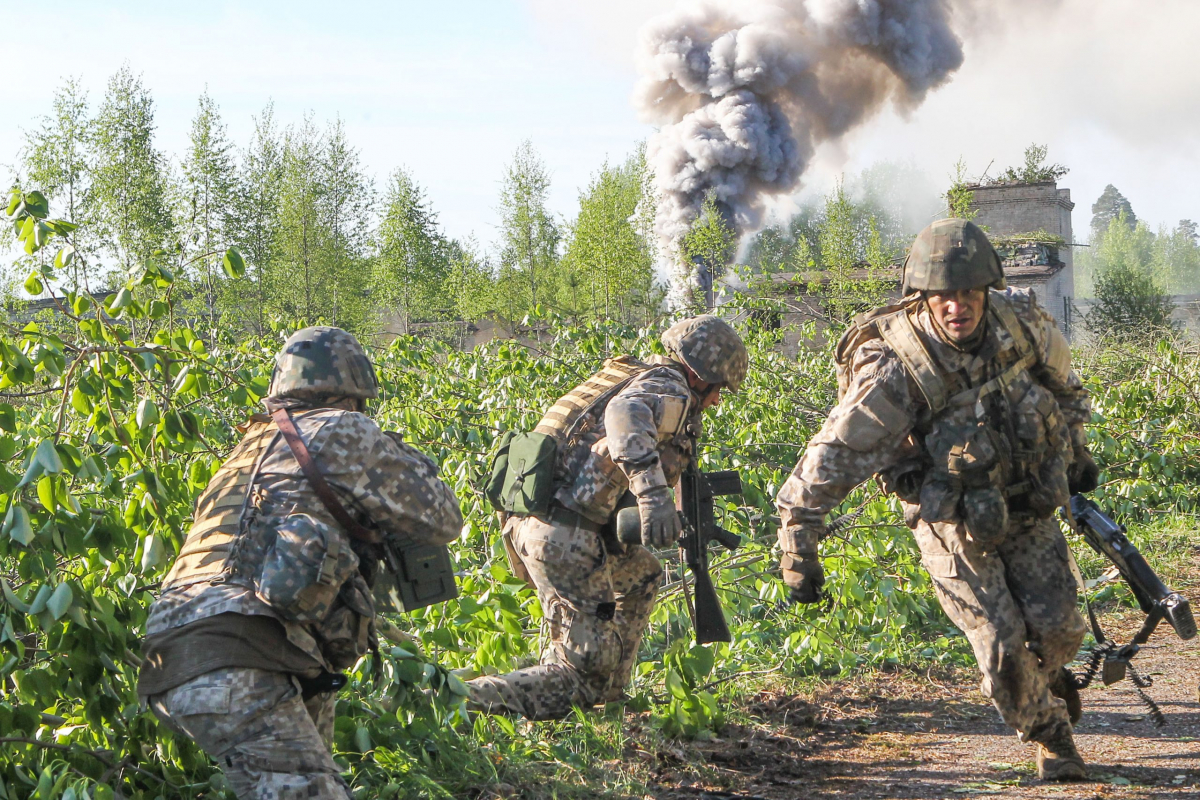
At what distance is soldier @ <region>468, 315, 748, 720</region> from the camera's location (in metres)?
4.25

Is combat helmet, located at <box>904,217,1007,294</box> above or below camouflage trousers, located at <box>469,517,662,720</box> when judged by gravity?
above

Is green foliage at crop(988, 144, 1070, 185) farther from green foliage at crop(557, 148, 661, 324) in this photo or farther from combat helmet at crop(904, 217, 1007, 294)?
combat helmet at crop(904, 217, 1007, 294)

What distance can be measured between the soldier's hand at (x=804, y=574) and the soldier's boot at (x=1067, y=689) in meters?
0.95

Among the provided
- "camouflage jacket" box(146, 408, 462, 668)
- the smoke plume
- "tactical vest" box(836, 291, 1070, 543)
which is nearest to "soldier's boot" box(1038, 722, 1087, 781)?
"tactical vest" box(836, 291, 1070, 543)

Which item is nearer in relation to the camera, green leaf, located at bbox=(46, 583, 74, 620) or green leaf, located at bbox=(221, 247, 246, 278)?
green leaf, located at bbox=(46, 583, 74, 620)

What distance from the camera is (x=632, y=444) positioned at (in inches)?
165

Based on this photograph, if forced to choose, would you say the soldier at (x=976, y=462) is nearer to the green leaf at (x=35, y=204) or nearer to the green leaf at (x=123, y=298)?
the green leaf at (x=123, y=298)

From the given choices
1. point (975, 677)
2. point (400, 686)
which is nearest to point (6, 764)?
point (400, 686)

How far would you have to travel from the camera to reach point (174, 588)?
2.89 meters

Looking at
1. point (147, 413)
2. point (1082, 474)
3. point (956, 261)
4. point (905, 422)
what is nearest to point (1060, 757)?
point (1082, 474)

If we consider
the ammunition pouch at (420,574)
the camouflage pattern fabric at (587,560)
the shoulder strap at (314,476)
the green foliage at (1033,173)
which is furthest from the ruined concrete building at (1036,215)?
the shoulder strap at (314,476)

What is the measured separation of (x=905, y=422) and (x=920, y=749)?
5.03ft

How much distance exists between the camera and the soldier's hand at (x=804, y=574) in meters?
3.83

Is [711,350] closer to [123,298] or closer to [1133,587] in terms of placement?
[1133,587]
